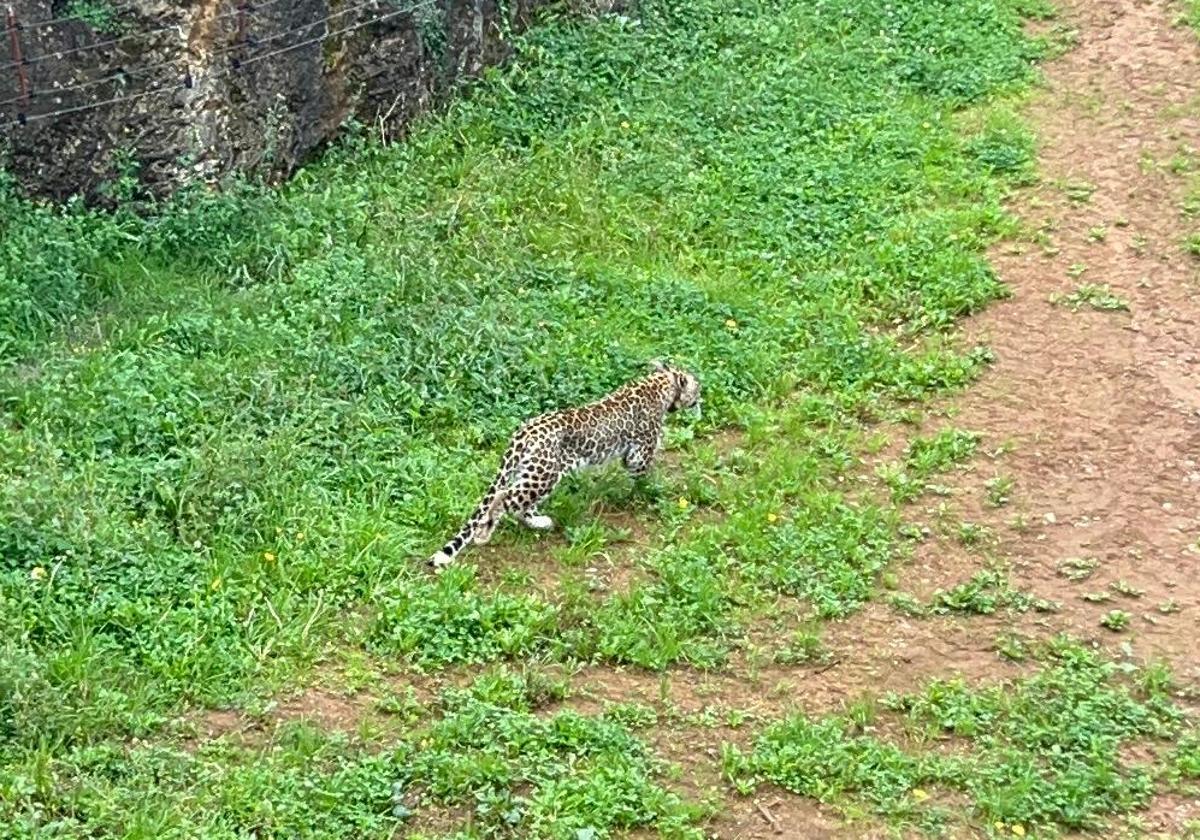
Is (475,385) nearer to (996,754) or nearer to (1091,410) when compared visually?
(1091,410)

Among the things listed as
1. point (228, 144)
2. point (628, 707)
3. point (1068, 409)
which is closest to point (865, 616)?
point (628, 707)

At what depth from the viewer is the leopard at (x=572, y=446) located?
31.4 feet

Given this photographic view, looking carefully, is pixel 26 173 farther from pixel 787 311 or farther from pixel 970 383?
pixel 970 383

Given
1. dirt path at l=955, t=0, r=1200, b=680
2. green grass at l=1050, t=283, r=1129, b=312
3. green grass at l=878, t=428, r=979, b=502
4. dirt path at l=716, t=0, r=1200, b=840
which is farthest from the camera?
green grass at l=1050, t=283, r=1129, b=312

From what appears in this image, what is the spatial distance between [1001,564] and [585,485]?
2.60 metres

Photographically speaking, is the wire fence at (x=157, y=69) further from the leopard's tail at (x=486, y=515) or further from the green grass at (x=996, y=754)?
the green grass at (x=996, y=754)

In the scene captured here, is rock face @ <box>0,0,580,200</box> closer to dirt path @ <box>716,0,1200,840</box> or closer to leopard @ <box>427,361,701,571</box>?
leopard @ <box>427,361,701,571</box>

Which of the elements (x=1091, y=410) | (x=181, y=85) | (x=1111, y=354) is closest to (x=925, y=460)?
(x=1091, y=410)

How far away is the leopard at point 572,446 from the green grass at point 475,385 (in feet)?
0.62

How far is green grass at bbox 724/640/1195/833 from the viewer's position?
7.72 m

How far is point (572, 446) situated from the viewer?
32.9ft

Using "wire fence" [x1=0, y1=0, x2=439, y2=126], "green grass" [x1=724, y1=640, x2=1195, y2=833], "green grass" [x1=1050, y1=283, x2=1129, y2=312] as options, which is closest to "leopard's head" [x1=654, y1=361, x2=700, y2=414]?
"green grass" [x1=724, y1=640, x2=1195, y2=833]

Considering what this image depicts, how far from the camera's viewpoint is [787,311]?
41.2 ft

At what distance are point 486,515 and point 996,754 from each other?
3213 mm
